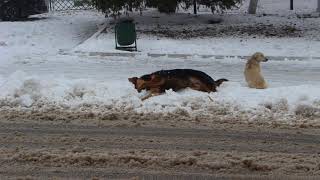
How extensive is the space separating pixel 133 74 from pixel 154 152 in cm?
625

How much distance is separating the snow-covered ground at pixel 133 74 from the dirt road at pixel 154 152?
3.24ft

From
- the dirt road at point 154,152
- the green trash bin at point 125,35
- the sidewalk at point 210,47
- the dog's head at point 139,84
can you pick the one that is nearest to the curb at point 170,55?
the sidewalk at point 210,47

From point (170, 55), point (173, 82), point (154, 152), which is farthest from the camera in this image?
point (170, 55)

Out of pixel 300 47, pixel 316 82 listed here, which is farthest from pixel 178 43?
pixel 316 82

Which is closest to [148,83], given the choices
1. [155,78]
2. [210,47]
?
[155,78]

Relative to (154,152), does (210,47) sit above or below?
above

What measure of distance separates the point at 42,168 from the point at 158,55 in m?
9.47

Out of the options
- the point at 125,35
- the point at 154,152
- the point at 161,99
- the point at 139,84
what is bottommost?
the point at 154,152

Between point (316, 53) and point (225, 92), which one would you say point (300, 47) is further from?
point (225, 92)

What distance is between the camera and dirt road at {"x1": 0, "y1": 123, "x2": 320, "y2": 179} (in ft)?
18.0

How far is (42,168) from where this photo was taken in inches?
221

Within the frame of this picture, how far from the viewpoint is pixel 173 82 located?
919 centimetres

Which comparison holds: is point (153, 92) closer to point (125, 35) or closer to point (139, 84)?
point (139, 84)

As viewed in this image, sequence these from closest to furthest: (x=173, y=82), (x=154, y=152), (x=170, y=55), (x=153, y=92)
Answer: (x=154, y=152) → (x=153, y=92) → (x=173, y=82) → (x=170, y=55)
